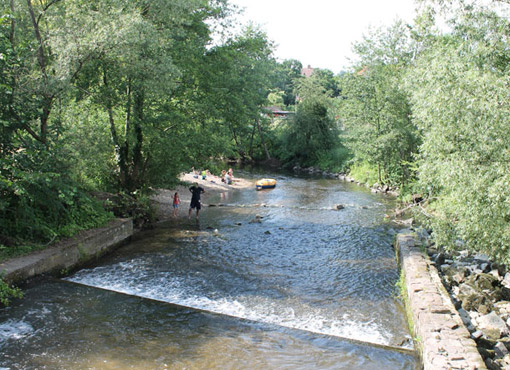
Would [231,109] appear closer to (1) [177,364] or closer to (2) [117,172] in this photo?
(2) [117,172]

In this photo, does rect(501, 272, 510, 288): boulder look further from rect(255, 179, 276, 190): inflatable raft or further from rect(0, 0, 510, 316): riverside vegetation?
rect(255, 179, 276, 190): inflatable raft

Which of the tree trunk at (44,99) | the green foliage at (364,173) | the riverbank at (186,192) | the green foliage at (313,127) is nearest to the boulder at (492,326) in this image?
the tree trunk at (44,99)

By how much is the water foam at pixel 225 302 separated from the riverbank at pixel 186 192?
7000 mm

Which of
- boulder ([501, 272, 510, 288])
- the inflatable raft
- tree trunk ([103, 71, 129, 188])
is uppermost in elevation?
tree trunk ([103, 71, 129, 188])

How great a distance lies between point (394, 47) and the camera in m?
24.7

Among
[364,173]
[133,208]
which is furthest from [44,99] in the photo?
[364,173]

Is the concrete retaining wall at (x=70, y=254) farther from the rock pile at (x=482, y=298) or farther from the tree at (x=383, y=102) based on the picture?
the tree at (x=383, y=102)

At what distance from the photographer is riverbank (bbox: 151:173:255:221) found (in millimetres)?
19406

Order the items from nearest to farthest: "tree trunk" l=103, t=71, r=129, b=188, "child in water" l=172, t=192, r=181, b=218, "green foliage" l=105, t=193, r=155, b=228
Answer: "green foliage" l=105, t=193, r=155, b=228
"tree trunk" l=103, t=71, r=129, b=188
"child in water" l=172, t=192, r=181, b=218

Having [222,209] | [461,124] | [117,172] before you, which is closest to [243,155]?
[222,209]

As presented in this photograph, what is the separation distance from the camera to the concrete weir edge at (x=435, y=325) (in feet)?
20.0

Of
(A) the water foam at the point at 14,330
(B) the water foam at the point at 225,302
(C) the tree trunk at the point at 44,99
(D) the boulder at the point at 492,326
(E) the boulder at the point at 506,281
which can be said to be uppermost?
(C) the tree trunk at the point at 44,99

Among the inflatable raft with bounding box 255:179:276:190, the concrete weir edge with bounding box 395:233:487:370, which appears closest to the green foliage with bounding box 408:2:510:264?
the concrete weir edge with bounding box 395:233:487:370

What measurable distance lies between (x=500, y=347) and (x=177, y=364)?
18.4ft
